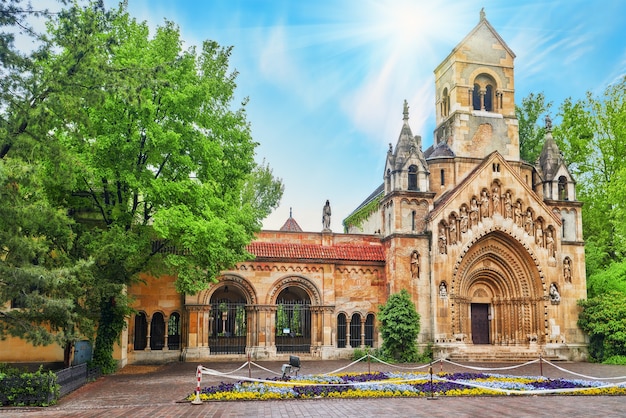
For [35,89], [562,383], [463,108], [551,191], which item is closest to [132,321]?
[35,89]

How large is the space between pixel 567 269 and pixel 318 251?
13.9 metres

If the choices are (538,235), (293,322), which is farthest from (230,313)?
(538,235)

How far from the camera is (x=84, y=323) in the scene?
63.5 feet

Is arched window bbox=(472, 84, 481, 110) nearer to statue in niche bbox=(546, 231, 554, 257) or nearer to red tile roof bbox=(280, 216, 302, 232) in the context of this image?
statue in niche bbox=(546, 231, 554, 257)

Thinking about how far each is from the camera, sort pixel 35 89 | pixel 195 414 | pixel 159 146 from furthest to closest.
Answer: pixel 159 146, pixel 35 89, pixel 195 414

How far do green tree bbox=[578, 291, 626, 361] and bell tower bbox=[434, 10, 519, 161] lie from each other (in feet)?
30.5

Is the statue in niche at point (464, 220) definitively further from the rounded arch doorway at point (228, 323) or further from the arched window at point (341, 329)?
the rounded arch doorway at point (228, 323)

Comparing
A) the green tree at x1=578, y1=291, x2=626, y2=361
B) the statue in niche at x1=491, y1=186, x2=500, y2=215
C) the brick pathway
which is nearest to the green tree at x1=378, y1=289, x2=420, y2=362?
the statue in niche at x1=491, y1=186, x2=500, y2=215

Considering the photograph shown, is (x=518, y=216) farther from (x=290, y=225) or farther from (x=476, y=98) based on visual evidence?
(x=290, y=225)

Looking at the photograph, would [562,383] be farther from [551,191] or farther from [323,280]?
[551,191]

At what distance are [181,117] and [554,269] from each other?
2194 centimetres

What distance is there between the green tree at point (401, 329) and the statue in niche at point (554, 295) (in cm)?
813

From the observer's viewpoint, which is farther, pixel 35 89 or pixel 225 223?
pixel 225 223

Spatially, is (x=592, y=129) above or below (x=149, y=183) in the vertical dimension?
above
